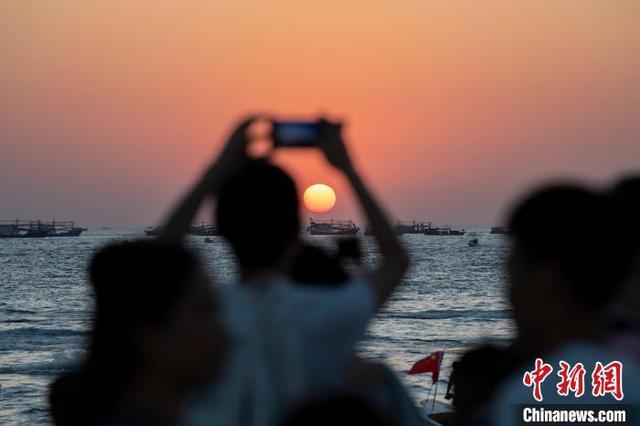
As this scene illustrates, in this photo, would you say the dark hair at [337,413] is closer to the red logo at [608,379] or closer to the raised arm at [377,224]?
the red logo at [608,379]

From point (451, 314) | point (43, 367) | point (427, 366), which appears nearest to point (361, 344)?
point (43, 367)

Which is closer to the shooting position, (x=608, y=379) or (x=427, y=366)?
(x=608, y=379)

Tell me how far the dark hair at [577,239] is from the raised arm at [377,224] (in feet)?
1.52

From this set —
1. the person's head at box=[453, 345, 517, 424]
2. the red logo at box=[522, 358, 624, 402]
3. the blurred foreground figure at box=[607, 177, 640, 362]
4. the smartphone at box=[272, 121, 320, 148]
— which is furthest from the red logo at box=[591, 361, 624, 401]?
the smartphone at box=[272, 121, 320, 148]

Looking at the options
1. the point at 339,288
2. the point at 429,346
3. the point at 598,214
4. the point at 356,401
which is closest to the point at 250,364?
the point at 339,288

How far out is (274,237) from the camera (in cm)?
259

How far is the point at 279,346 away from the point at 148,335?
0.37 meters

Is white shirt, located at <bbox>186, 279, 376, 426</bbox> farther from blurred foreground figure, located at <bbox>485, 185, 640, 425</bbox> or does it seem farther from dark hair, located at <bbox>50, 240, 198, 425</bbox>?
blurred foreground figure, located at <bbox>485, 185, 640, 425</bbox>

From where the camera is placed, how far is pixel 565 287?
2268 millimetres

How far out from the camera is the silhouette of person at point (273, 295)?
248 centimetres

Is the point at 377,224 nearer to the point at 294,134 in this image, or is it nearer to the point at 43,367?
the point at 294,134

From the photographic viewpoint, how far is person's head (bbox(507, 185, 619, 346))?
2.25m

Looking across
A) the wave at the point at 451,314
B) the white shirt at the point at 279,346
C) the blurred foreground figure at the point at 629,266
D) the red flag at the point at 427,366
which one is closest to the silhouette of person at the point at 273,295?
the white shirt at the point at 279,346

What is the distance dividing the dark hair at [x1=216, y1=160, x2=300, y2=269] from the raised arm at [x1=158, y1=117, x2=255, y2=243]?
0.24 feet
